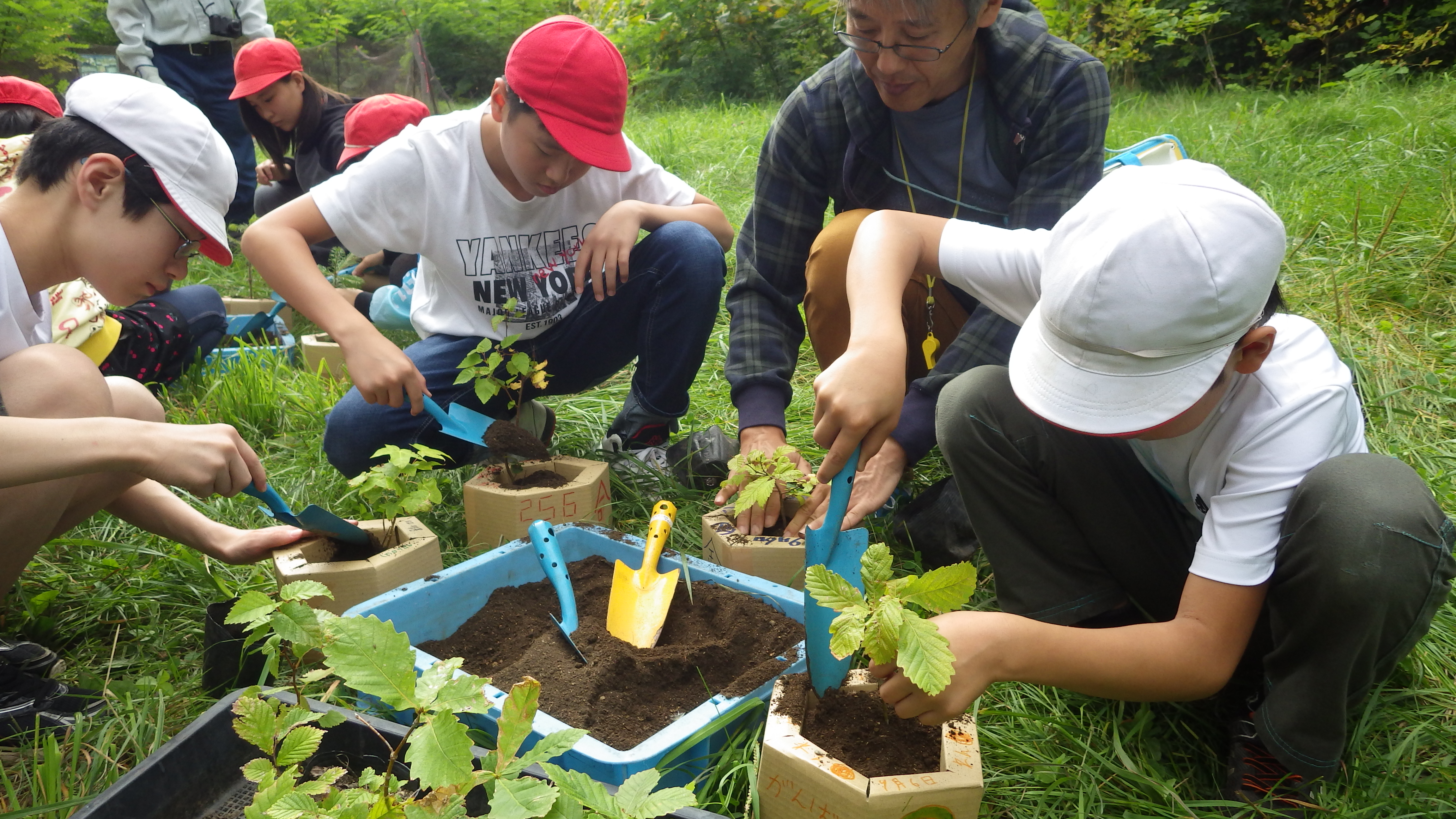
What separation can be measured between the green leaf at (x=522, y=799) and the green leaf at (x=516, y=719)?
4cm

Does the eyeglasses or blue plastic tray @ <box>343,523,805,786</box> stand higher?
the eyeglasses

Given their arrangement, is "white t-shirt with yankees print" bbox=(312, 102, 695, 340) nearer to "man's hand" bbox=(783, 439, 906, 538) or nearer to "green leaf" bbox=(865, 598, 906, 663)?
"man's hand" bbox=(783, 439, 906, 538)

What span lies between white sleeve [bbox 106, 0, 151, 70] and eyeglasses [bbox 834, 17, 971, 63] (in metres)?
4.63

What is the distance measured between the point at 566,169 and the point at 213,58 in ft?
13.5

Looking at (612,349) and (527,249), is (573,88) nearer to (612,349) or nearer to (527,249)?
(527,249)

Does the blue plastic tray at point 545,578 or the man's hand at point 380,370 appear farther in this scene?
the man's hand at point 380,370

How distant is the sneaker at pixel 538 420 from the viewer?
8.17 feet

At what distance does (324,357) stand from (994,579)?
259 centimetres

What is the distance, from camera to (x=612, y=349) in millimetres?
2561

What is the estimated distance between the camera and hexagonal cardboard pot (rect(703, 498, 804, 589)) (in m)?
1.82

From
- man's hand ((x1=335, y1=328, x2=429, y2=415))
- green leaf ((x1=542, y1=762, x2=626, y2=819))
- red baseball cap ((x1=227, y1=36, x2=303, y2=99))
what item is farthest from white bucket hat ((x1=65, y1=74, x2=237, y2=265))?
red baseball cap ((x1=227, y1=36, x2=303, y2=99))

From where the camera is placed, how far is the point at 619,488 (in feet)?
7.77

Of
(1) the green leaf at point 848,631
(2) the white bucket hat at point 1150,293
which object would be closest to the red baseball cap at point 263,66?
(2) the white bucket hat at point 1150,293

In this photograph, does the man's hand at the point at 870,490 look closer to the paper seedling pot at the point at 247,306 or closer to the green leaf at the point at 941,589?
the green leaf at the point at 941,589
